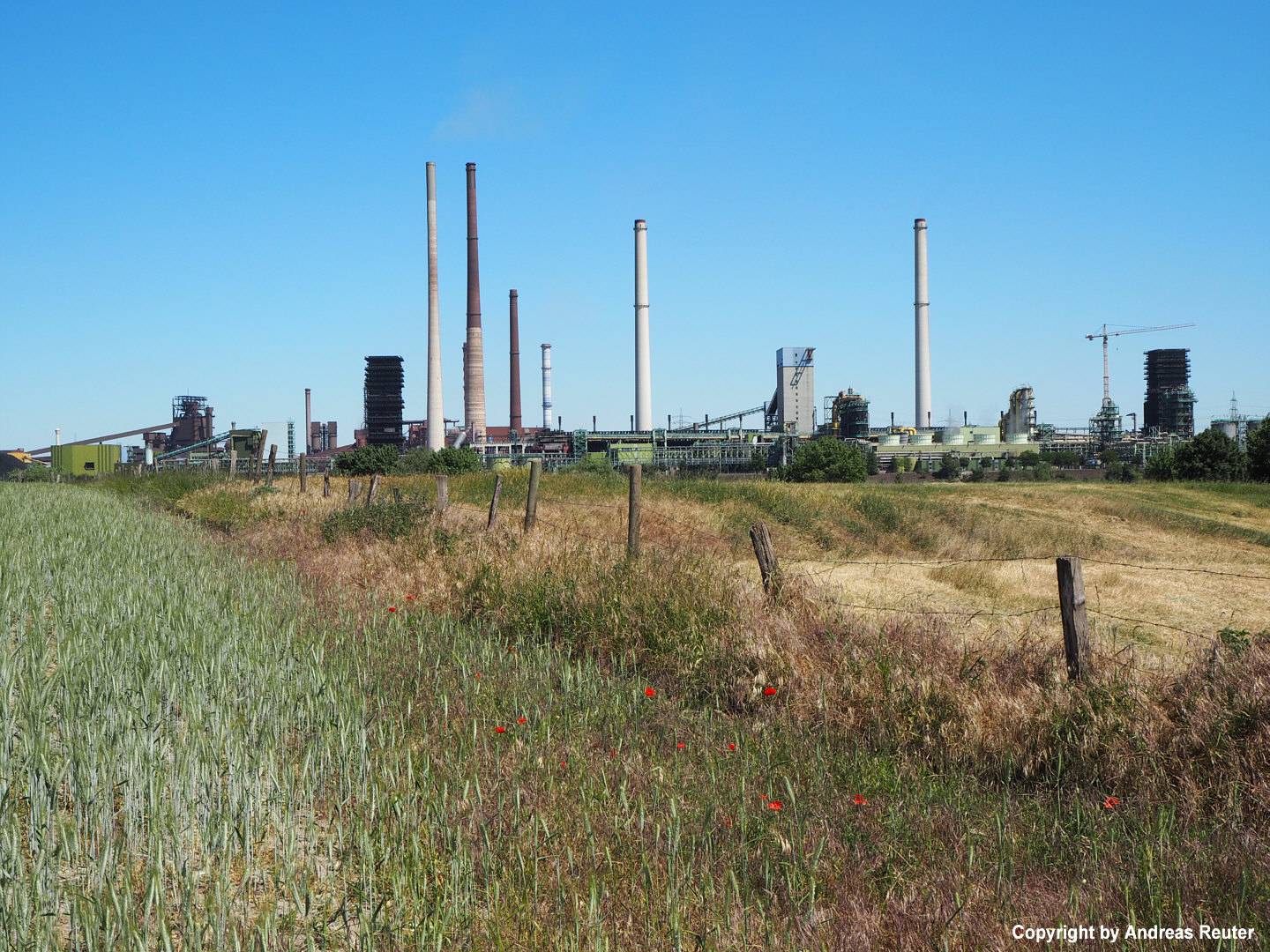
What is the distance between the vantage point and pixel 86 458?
68.1 m

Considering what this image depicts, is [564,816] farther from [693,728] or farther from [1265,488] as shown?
[1265,488]

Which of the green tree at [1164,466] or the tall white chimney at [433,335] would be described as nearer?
the green tree at [1164,466]

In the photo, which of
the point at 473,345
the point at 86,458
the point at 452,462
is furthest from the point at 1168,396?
the point at 86,458

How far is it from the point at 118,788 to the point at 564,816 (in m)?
1.87

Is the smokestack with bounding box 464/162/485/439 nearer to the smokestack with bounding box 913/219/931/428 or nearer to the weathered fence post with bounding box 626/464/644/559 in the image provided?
the smokestack with bounding box 913/219/931/428

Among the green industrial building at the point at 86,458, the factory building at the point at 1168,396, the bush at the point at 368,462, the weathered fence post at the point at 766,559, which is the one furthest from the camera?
the factory building at the point at 1168,396

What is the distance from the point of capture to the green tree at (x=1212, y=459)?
45.1 metres

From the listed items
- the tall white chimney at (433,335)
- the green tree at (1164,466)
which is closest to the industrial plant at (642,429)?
the tall white chimney at (433,335)

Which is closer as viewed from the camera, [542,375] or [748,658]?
[748,658]

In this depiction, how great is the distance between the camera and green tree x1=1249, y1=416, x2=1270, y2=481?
43719 mm

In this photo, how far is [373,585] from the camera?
9.82 metres

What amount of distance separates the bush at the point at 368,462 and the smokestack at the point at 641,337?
3191cm

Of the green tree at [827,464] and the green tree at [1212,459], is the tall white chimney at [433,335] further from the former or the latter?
the green tree at [1212,459]

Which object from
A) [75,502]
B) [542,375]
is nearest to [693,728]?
[75,502]
